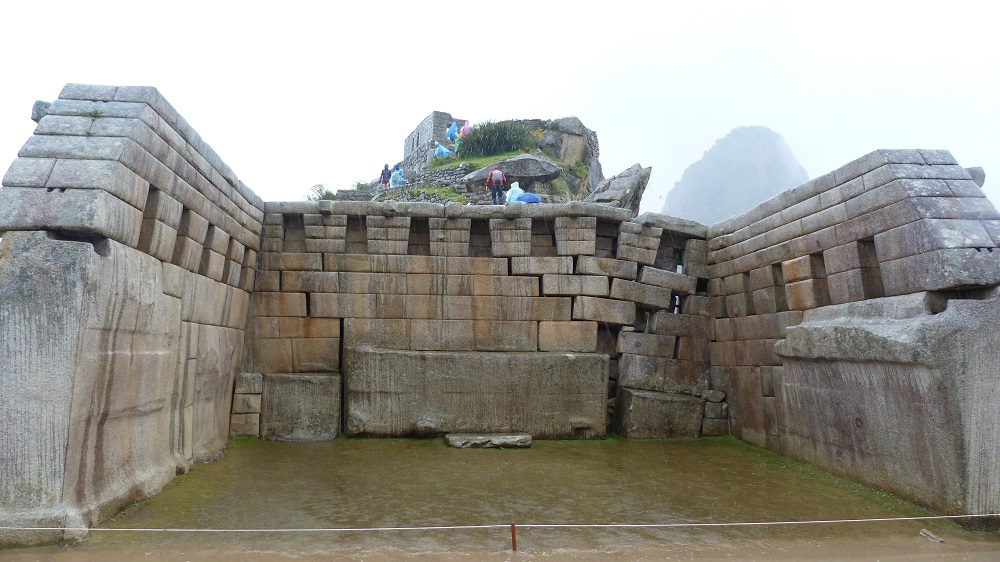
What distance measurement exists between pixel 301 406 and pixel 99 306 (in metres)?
3.93

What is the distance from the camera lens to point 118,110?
5.46m

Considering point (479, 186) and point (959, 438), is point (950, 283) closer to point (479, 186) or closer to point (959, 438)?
point (959, 438)

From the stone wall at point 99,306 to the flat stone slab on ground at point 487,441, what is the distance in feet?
10.6

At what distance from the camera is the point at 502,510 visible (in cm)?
555

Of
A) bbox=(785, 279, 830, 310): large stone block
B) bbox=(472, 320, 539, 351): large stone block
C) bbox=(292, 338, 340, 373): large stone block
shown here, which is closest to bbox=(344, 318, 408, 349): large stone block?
bbox=(292, 338, 340, 373): large stone block

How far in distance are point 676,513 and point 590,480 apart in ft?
4.14

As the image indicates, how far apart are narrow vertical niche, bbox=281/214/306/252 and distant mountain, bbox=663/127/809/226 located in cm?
12607

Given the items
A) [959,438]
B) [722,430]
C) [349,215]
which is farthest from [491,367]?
[959,438]

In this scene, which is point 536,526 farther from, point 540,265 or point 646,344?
point 646,344

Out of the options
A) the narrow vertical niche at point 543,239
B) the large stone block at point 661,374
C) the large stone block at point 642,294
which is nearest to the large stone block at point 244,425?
the narrow vertical niche at point 543,239

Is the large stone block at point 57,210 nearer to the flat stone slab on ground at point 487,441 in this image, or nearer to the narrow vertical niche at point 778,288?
the flat stone slab on ground at point 487,441

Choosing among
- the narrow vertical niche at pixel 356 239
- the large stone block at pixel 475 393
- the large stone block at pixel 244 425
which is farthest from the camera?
the narrow vertical niche at pixel 356 239

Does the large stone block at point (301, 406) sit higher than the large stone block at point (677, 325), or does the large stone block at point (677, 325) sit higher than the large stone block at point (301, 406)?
the large stone block at point (677, 325)

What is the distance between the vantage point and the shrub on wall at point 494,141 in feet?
69.0
